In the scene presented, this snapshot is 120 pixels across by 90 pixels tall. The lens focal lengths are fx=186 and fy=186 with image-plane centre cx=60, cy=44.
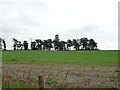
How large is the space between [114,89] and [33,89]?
540cm

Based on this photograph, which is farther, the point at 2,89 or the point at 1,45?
the point at 1,45

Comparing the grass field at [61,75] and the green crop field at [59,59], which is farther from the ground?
the grass field at [61,75]

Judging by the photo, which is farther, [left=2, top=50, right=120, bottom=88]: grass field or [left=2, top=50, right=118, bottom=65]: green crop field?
[left=2, top=50, right=118, bottom=65]: green crop field

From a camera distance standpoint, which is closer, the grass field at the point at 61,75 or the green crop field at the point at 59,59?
the grass field at the point at 61,75

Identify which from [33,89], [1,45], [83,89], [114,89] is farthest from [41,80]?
[1,45]

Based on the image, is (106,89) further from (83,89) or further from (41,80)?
(41,80)

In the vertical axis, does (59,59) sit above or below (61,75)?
below

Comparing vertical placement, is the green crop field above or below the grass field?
below

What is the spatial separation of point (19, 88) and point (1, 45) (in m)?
183

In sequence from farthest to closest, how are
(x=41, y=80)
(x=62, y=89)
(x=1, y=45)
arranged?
1. (x=1, y=45)
2. (x=62, y=89)
3. (x=41, y=80)

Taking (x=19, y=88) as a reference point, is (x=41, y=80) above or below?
above

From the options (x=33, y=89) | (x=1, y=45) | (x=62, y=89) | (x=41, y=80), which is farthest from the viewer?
(x=1, y=45)

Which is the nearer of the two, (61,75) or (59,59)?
(61,75)

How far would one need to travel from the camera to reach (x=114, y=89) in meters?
12.2
